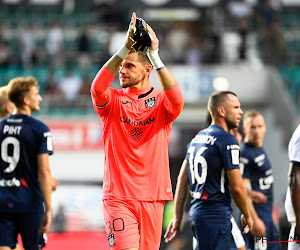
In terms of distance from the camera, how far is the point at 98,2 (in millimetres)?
23797

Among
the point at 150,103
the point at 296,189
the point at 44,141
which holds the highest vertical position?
the point at 150,103

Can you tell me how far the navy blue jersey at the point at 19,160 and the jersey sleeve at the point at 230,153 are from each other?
1.86 m

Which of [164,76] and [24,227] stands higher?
[164,76]

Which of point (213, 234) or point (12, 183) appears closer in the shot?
point (213, 234)

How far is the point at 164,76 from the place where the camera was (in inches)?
251

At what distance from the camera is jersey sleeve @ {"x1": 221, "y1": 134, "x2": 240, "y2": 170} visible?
694 cm

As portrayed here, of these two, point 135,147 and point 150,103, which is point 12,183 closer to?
point 135,147

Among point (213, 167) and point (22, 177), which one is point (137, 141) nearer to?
point (213, 167)

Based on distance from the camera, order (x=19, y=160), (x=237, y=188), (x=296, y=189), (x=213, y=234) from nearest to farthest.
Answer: (x=296, y=189)
(x=237, y=188)
(x=213, y=234)
(x=19, y=160)

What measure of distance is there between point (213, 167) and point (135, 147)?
0.95 meters

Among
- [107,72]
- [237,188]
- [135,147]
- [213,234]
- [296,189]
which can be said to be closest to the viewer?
[296,189]

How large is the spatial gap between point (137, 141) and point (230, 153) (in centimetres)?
102

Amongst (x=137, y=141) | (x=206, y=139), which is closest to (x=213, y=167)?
(x=206, y=139)

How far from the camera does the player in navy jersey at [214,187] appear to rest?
274 inches
